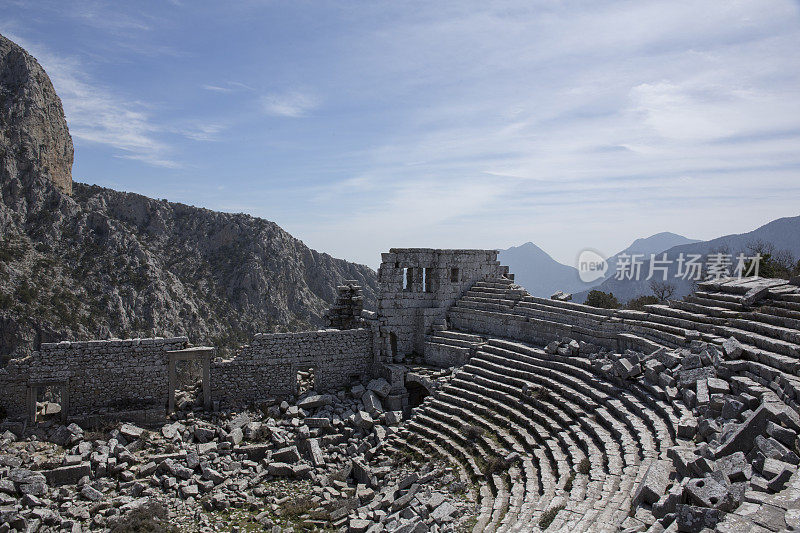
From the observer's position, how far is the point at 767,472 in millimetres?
6895

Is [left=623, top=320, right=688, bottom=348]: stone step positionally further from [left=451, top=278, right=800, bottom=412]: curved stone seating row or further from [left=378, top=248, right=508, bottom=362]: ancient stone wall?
[left=378, top=248, right=508, bottom=362]: ancient stone wall

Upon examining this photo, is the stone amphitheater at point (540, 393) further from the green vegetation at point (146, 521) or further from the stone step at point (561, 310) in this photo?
the green vegetation at point (146, 521)

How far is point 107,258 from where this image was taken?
146ft

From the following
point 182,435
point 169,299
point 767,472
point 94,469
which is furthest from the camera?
point 169,299

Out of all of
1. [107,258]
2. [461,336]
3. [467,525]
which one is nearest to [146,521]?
[467,525]

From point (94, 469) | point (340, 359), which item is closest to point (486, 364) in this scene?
point (340, 359)

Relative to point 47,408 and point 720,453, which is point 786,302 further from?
point 47,408

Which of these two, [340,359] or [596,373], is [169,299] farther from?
[596,373]

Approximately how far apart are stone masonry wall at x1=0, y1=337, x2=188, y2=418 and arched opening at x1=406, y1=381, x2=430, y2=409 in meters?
8.20

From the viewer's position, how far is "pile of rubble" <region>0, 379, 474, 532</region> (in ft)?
40.5

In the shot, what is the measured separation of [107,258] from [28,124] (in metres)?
14.6

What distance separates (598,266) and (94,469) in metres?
21.6

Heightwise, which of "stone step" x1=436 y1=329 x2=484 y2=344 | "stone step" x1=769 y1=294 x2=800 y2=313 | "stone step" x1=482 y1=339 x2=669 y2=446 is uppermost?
"stone step" x1=769 y1=294 x2=800 y2=313

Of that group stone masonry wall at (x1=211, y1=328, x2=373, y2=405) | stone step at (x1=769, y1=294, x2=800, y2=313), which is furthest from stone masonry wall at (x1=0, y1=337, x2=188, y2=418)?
stone step at (x1=769, y1=294, x2=800, y2=313)
